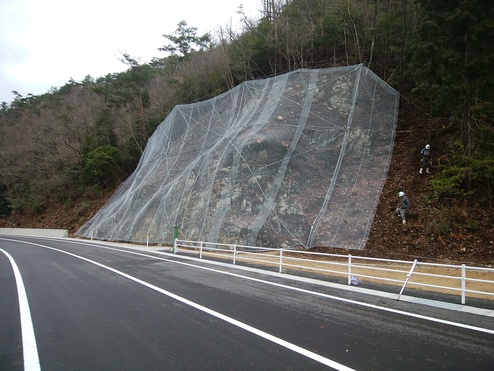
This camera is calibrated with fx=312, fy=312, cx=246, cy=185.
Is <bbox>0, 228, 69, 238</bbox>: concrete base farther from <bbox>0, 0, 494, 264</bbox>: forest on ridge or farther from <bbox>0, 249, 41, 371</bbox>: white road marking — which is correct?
<bbox>0, 249, 41, 371</bbox>: white road marking

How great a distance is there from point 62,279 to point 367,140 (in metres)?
15.4

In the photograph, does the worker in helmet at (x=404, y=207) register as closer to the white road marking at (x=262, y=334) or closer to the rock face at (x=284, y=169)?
the rock face at (x=284, y=169)

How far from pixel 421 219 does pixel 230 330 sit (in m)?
11.3

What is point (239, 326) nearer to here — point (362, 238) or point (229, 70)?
point (362, 238)

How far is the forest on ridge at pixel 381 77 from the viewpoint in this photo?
11.5 meters

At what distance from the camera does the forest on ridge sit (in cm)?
1148

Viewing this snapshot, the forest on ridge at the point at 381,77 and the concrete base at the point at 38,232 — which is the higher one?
the forest on ridge at the point at 381,77

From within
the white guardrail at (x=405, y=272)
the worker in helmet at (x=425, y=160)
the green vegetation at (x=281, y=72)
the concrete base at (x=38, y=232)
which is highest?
the green vegetation at (x=281, y=72)

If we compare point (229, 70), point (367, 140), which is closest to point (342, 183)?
point (367, 140)

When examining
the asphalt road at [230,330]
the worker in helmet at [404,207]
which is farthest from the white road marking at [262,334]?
the worker in helmet at [404,207]

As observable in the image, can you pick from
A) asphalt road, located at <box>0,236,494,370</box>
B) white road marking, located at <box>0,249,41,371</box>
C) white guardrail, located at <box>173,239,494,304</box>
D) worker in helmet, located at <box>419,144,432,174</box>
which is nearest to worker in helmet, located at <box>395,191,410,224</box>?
white guardrail, located at <box>173,239,494,304</box>

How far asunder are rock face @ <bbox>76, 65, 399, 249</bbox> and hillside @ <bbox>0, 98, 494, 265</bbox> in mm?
558

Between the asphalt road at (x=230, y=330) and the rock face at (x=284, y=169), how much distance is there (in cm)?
680

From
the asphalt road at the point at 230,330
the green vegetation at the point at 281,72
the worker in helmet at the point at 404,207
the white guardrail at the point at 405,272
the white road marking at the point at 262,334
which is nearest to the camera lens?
the white road marking at the point at 262,334
